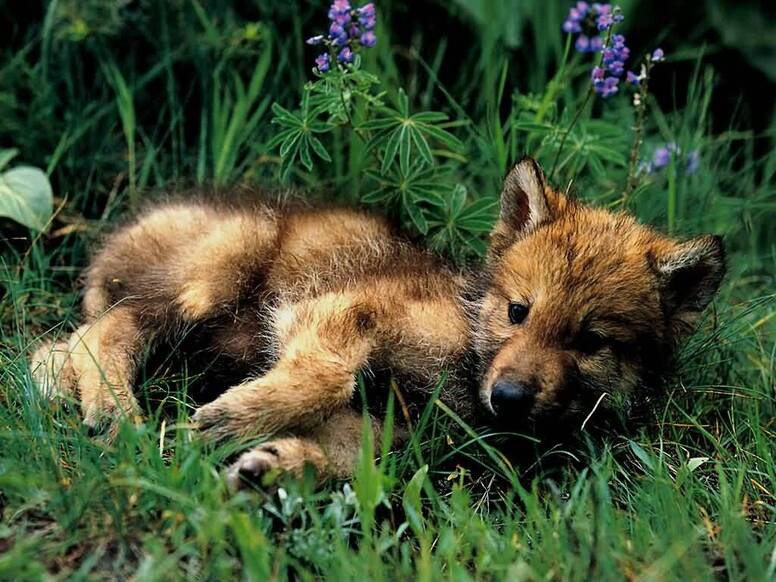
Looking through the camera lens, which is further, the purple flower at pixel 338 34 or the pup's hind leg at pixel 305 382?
the purple flower at pixel 338 34

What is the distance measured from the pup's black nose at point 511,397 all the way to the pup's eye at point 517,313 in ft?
1.24

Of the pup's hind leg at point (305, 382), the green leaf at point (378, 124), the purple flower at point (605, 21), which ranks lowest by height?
the pup's hind leg at point (305, 382)

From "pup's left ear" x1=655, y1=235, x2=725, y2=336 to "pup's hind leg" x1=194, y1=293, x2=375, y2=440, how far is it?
45.0 inches

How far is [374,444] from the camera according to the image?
3693 millimetres

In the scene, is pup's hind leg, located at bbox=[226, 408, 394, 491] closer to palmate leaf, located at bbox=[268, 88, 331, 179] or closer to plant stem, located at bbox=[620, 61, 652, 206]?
palmate leaf, located at bbox=[268, 88, 331, 179]

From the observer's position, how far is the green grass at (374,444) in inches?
116

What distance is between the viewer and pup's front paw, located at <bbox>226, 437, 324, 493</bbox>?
3.21 meters

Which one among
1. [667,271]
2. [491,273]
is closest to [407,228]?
[491,273]

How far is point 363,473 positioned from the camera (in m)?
3.16

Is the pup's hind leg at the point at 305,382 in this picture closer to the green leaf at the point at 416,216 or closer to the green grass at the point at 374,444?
the green grass at the point at 374,444

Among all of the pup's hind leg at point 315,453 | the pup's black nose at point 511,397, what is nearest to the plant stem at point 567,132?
the pup's black nose at point 511,397

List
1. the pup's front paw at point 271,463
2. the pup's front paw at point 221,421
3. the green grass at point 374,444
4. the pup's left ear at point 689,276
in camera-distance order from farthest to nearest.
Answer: the pup's left ear at point 689,276, the pup's front paw at point 221,421, the pup's front paw at point 271,463, the green grass at point 374,444

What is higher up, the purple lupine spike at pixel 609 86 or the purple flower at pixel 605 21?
the purple flower at pixel 605 21

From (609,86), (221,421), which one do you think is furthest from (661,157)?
(221,421)
